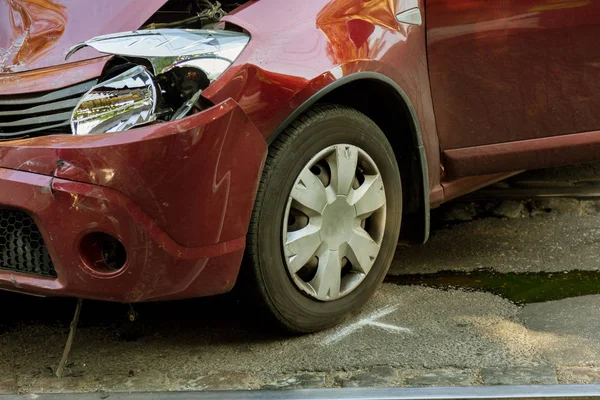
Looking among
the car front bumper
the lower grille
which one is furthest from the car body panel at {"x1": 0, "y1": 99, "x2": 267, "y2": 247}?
the lower grille

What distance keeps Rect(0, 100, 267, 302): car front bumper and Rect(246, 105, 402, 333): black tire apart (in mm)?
108

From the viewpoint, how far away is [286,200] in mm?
3166

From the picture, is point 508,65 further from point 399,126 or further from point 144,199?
point 144,199

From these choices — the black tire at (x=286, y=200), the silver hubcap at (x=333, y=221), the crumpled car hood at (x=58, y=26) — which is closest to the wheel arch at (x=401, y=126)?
the black tire at (x=286, y=200)

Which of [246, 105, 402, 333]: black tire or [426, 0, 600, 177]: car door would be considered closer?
[246, 105, 402, 333]: black tire

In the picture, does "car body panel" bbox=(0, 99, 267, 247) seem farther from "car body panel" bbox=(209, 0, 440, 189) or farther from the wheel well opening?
the wheel well opening

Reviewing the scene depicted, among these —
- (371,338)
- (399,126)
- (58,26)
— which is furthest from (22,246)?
(399,126)

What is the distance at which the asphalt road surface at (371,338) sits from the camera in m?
3.11

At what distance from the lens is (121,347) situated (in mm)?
3432

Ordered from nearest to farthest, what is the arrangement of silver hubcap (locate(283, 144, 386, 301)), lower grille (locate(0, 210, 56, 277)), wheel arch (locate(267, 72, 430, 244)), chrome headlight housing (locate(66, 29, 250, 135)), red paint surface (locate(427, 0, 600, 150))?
chrome headlight housing (locate(66, 29, 250, 135)) < lower grille (locate(0, 210, 56, 277)) < silver hubcap (locate(283, 144, 386, 301)) < wheel arch (locate(267, 72, 430, 244)) < red paint surface (locate(427, 0, 600, 150))

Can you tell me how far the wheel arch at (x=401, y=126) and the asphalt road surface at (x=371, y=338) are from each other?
1.24ft

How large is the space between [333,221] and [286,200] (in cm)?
26

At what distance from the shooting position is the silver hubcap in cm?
324

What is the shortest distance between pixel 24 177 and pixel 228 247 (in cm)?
69
